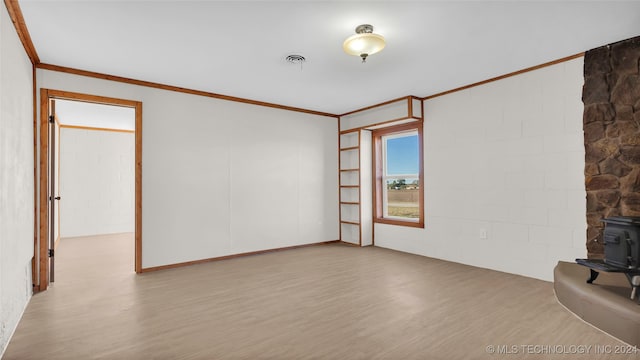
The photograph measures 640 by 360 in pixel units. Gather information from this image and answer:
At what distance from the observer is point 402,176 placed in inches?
228

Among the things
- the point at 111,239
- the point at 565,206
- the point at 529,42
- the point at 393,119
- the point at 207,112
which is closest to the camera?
the point at 529,42

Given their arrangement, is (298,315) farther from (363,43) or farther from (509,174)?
(509,174)

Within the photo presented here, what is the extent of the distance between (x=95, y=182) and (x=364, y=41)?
7.42 metres

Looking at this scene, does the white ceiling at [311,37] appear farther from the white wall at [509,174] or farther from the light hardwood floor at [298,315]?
the light hardwood floor at [298,315]

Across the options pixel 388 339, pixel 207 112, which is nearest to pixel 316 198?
pixel 207 112

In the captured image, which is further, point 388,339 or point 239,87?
point 239,87

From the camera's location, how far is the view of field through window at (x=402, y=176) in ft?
18.2

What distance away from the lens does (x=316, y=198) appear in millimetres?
6129

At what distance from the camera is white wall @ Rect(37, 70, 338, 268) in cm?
437

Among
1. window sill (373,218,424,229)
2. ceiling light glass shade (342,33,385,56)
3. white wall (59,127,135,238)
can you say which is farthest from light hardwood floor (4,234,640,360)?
white wall (59,127,135,238)

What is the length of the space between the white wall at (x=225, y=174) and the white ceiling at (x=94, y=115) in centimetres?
111

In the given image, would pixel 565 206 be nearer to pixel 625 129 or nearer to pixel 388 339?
pixel 625 129

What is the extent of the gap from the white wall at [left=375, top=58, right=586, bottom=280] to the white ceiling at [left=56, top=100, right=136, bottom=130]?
16.3 ft

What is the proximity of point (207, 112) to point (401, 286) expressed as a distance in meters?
3.67
